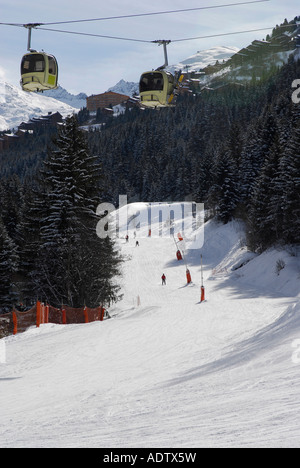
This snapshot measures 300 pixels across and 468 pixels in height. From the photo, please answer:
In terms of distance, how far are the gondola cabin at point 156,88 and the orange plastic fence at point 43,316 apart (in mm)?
9450

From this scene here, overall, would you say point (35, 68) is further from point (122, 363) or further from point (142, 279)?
point (142, 279)

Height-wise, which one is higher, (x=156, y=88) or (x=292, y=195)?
(x=156, y=88)

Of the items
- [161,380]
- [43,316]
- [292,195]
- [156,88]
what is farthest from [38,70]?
[292,195]

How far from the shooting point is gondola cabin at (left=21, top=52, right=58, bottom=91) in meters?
14.9

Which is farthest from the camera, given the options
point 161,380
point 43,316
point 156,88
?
point 43,316

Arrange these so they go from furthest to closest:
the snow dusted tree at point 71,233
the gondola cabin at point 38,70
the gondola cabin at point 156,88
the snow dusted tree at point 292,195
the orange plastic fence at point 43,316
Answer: the snow dusted tree at point 292,195 → the snow dusted tree at point 71,233 → the orange plastic fence at point 43,316 → the gondola cabin at point 156,88 → the gondola cabin at point 38,70

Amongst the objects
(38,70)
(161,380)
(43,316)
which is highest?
(38,70)

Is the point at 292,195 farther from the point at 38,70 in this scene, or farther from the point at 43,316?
the point at 38,70

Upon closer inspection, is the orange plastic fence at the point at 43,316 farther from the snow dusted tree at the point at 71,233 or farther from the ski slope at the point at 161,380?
the snow dusted tree at the point at 71,233

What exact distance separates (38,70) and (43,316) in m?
10.2

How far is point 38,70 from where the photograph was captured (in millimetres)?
A: 14953

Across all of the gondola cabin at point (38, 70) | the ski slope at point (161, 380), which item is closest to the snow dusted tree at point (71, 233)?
the ski slope at point (161, 380)

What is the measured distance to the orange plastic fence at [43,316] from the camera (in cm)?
1847

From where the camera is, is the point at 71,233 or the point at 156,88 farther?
the point at 71,233
